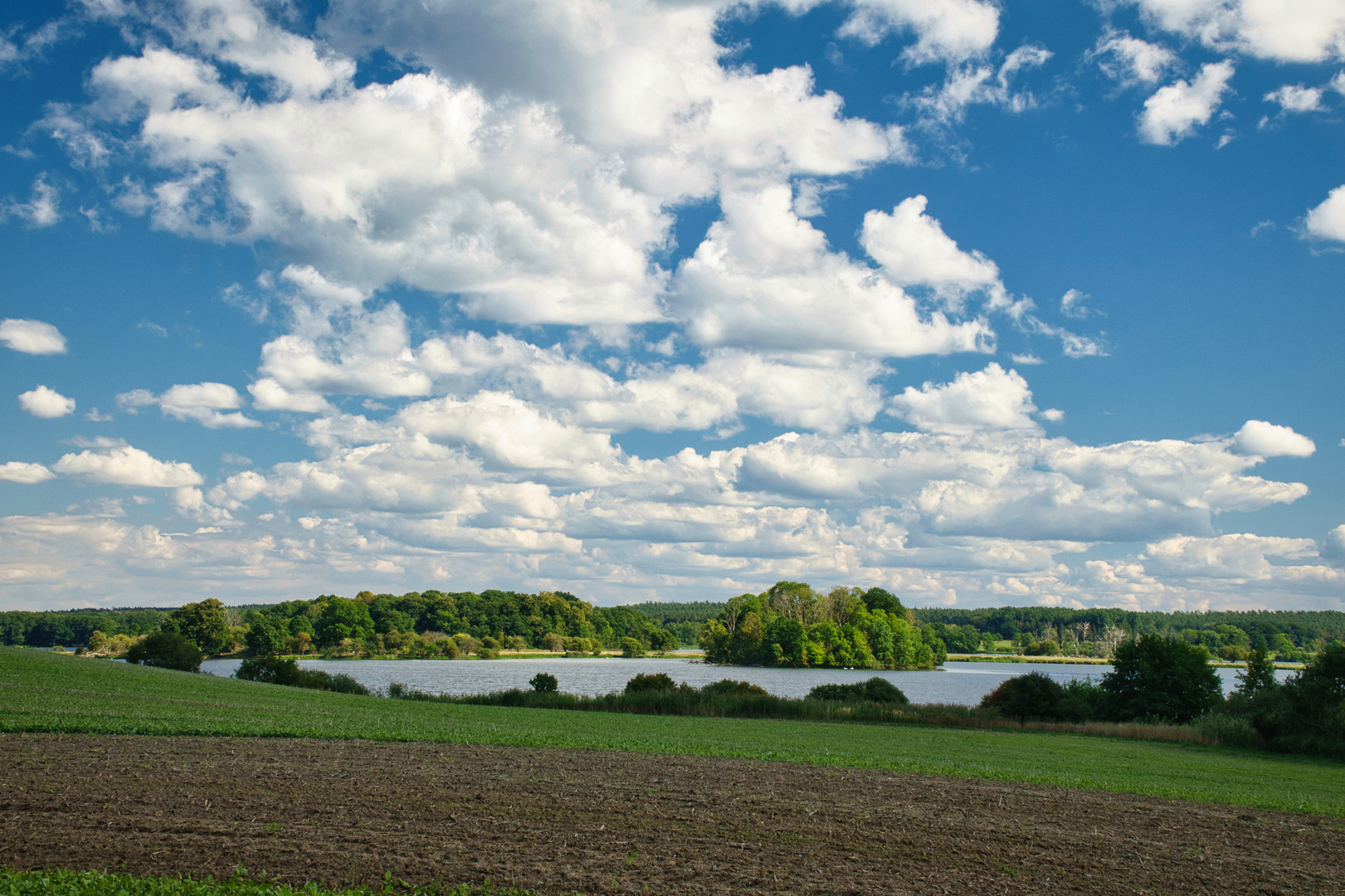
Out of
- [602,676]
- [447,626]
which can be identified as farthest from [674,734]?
[447,626]

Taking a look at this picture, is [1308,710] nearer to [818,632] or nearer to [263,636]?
[818,632]

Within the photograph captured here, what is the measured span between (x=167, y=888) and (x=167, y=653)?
216 feet

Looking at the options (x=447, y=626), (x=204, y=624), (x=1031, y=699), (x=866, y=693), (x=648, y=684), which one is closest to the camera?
(x=1031, y=699)

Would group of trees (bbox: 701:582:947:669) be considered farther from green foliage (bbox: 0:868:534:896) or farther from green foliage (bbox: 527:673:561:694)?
green foliage (bbox: 0:868:534:896)

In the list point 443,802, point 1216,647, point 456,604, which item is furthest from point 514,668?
Result: point 1216,647

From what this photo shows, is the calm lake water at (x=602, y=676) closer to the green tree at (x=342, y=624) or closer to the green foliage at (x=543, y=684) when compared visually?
the green tree at (x=342, y=624)

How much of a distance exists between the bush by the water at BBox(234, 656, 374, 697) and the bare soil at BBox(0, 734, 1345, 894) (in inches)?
1522

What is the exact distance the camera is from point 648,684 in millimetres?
52531

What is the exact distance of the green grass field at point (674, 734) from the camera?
21.8 metres

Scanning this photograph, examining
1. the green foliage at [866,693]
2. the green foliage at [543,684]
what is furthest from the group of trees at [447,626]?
the green foliage at [866,693]

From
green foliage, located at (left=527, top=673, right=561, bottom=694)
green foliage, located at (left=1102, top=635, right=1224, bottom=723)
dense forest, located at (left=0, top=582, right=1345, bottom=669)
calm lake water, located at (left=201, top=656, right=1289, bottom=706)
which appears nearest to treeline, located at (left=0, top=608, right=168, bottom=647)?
dense forest, located at (left=0, top=582, right=1345, bottom=669)

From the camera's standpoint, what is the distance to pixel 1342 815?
17.8 m

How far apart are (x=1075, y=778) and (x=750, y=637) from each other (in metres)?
127

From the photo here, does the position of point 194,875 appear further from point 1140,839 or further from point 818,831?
point 1140,839
